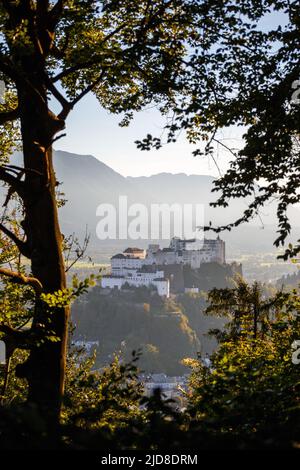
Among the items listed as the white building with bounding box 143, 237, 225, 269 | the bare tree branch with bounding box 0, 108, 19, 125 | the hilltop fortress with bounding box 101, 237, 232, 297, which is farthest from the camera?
the white building with bounding box 143, 237, 225, 269

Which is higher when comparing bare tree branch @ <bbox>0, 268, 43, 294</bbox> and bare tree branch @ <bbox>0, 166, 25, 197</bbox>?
bare tree branch @ <bbox>0, 166, 25, 197</bbox>

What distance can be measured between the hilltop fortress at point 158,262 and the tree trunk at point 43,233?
5214 inches

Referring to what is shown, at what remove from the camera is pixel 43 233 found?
7.05 meters

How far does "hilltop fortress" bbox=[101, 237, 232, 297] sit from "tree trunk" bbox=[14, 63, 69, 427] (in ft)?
435

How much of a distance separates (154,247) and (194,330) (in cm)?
4257

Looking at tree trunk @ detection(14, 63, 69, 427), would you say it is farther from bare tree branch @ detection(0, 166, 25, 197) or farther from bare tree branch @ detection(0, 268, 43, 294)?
bare tree branch @ detection(0, 268, 43, 294)

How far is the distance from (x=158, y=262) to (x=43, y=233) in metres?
153

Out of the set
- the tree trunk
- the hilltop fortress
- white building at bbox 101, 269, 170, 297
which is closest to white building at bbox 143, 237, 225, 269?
the hilltop fortress

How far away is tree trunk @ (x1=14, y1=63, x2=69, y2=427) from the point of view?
6.82 meters

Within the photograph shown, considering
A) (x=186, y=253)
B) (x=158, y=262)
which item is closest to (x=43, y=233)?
(x=158, y=262)
